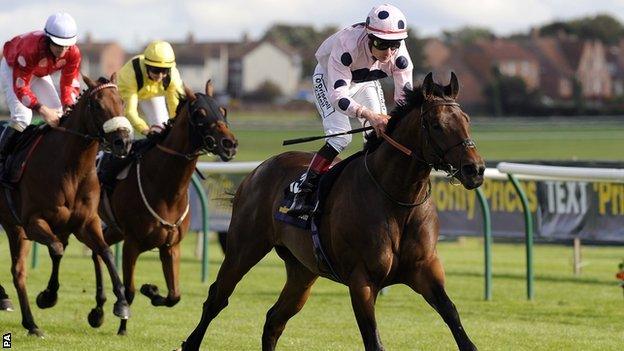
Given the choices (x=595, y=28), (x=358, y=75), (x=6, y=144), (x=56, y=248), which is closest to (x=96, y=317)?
(x=56, y=248)

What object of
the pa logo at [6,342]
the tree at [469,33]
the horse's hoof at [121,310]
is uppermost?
the pa logo at [6,342]

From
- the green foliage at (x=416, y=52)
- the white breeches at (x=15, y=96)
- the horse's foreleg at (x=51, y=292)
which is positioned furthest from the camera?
the green foliage at (x=416, y=52)

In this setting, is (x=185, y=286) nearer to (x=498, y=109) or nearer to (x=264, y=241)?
(x=264, y=241)

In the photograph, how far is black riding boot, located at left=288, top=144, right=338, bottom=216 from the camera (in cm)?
711

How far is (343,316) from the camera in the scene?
34.0 feet

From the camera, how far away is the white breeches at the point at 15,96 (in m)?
9.62

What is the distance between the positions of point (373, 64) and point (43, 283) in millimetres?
6293

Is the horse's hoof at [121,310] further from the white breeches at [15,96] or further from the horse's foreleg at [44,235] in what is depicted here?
the white breeches at [15,96]

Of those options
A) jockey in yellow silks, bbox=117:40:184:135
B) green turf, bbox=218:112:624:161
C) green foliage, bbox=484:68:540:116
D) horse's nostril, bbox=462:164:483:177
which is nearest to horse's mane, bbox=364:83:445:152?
horse's nostril, bbox=462:164:483:177

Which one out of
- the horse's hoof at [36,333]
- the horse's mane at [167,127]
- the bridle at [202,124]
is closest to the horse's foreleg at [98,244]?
the horse's hoof at [36,333]

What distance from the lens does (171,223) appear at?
30.7 ft

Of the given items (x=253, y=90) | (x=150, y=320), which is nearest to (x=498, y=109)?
(x=253, y=90)

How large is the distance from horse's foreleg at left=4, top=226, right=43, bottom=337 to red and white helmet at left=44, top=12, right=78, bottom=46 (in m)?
1.42

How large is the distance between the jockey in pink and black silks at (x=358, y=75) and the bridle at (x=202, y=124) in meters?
1.66
